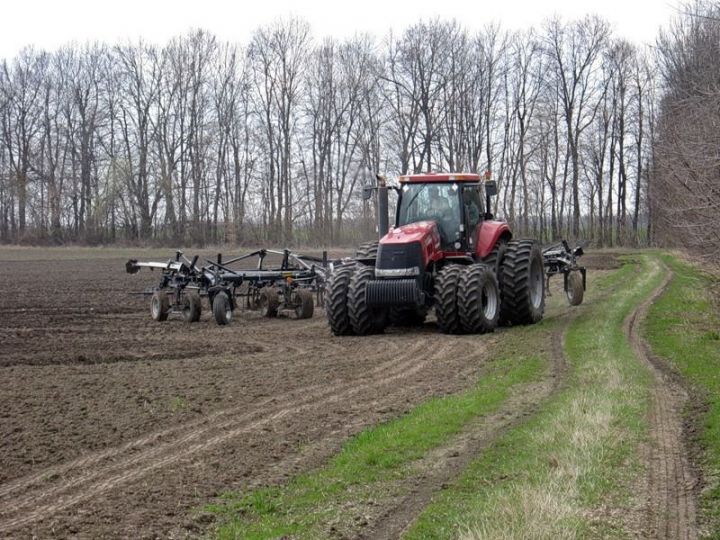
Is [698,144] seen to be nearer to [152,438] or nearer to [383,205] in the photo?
[383,205]

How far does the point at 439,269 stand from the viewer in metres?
16.5

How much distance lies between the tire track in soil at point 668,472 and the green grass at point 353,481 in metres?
1.56

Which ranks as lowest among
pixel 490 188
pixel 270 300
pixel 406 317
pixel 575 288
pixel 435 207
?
pixel 406 317

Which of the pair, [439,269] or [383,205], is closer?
[439,269]

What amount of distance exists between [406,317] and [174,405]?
8.11 m

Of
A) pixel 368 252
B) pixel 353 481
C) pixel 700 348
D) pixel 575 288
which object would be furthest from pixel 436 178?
pixel 353 481

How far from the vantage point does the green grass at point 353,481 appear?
5.75m

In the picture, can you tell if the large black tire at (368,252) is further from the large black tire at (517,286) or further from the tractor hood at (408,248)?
the large black tire at (517,286)

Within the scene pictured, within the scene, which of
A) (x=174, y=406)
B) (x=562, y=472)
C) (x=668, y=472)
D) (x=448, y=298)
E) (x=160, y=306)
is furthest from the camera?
(x=160, y=306)

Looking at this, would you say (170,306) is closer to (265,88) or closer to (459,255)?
(459,255)

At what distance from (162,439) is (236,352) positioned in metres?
6.21

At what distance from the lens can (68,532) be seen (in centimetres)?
565

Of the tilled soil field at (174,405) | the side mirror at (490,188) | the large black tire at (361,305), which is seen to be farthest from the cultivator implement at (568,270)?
the large black tire at (361,305)

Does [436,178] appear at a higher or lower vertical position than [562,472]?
higher
